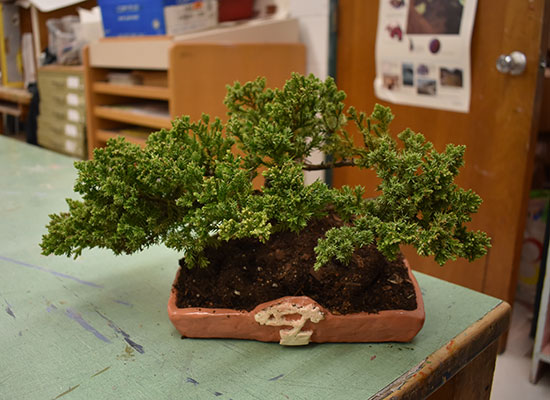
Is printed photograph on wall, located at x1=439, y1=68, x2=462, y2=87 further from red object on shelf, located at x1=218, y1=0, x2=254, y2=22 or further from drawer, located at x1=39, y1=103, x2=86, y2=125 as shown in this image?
drawer, located at x1=39, y1=103, x2=86, y2=125

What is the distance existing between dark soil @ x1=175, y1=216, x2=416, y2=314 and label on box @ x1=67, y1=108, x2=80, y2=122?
6.87 feet

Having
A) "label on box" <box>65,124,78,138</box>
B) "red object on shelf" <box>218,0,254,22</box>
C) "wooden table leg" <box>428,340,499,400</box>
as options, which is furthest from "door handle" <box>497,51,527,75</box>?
"label on box" <box>65,124,78,138</box>

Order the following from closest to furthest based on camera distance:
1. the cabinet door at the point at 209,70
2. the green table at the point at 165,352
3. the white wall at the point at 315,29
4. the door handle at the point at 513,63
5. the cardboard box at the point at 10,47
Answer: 1. the green table at the point at 165,352
2. the door handle at the point at 513,63
3. the cabinet door at the point at 209,70
4. the white wall at the point at 315,29
5. the cardboard box at the point at 10,47

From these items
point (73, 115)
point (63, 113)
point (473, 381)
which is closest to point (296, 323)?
point (473, 381)

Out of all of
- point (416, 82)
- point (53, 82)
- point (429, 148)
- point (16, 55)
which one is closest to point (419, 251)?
point (429, 148)

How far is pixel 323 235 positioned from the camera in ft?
2.33

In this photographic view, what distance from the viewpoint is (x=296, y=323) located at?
2.17 ft

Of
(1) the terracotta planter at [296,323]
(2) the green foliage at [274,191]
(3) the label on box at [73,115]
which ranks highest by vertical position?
(2) the green foliage at [274,191]

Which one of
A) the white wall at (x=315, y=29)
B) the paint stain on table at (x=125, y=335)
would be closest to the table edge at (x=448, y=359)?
the paint stain on table at (x=125, y=335)

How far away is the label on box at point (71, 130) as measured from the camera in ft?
8.52

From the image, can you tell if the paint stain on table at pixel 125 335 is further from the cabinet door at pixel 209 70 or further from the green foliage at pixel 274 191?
the cabinet door at pixel 209 70

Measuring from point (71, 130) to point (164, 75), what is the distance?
97 centimetres

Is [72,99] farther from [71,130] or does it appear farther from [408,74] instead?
[408,74]

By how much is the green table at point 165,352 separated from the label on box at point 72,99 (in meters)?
1.82
